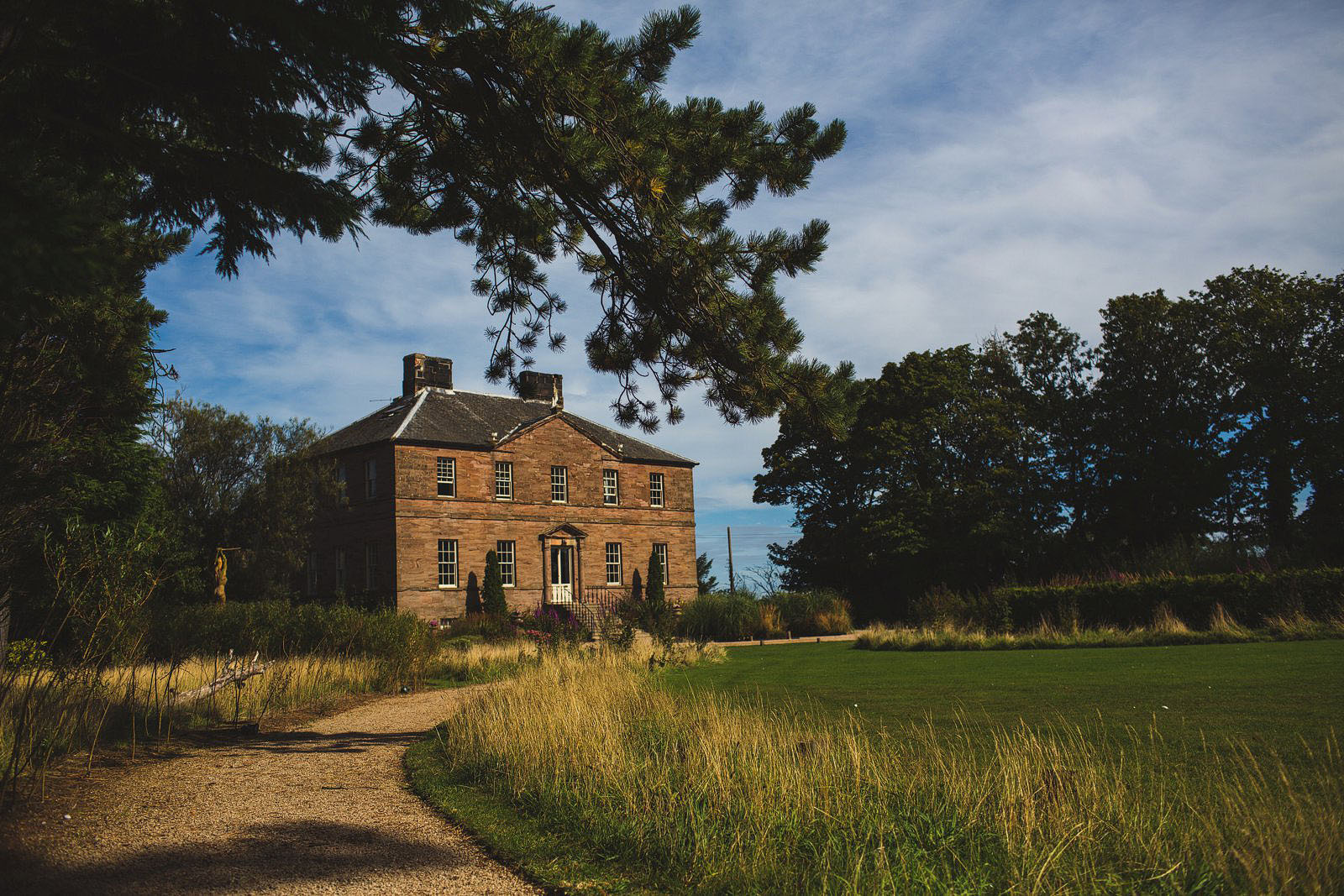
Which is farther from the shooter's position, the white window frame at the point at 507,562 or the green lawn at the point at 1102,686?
the white window frame at the point at 507,562

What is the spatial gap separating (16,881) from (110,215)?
4.09 meters

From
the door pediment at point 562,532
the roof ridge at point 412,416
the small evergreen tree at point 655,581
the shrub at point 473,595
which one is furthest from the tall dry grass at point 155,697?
the small evergreen tree at point 655,581

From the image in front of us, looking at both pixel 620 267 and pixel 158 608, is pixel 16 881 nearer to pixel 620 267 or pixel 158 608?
pixel 620 267

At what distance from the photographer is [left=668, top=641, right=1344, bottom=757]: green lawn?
7941 mm

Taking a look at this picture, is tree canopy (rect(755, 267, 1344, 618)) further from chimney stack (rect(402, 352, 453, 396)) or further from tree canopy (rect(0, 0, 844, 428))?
tree canopy (rect(0, 0, 844, 428))

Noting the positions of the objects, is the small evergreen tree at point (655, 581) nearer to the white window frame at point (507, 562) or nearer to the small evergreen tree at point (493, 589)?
the white window frame at point (507, 562)

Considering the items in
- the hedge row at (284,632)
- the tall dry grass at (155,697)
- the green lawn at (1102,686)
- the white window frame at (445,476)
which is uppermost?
the white window frame at (445,476)

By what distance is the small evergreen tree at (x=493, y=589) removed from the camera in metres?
33.2

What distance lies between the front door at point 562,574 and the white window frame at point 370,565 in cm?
720

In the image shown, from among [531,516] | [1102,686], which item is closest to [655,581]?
[531,516]

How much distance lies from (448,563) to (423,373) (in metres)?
8.96

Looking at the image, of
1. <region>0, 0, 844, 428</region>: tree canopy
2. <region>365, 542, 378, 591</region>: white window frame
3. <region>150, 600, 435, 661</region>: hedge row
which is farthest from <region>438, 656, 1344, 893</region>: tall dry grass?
<region>365, 542, 378, 591</region>: white window frame

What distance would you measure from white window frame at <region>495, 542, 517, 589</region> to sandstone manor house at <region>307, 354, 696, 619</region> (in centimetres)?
4

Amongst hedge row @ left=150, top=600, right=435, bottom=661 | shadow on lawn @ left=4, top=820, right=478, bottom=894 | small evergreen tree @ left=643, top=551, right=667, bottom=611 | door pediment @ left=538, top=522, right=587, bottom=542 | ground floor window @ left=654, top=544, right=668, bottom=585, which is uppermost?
door pediment @ left=538, top=522, right=587, bottom=542
